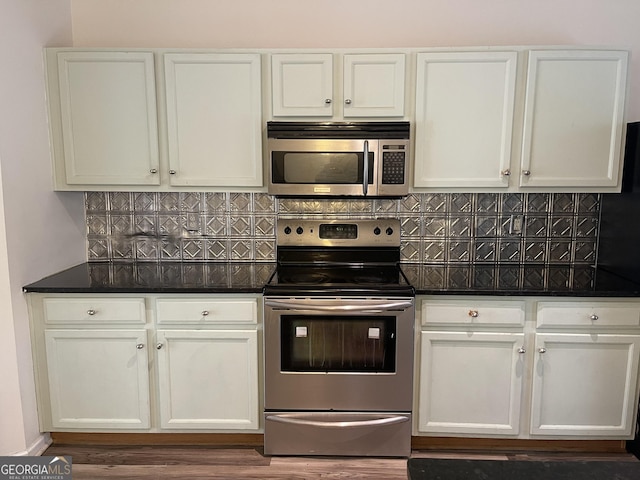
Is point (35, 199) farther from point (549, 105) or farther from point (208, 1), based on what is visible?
point (549, 105)

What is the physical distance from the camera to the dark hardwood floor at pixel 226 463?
6.86 ft

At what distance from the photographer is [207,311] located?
84.0 inches

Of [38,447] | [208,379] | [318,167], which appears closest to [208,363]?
[208,379]

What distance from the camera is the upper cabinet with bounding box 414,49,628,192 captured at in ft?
7.22

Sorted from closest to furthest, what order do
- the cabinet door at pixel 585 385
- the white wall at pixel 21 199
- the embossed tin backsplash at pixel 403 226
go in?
the white wall at pixel 21 199, the cabinet door at pixel 585 385, the embossed tin backsplash at pixel 403 226

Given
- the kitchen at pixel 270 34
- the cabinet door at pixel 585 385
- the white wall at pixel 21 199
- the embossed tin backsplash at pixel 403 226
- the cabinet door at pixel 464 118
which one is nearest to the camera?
the white wall at pixel 21 199

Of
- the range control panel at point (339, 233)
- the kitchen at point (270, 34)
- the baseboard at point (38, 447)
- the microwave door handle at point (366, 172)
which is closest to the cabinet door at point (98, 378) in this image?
the baseboard at point (38, 447)

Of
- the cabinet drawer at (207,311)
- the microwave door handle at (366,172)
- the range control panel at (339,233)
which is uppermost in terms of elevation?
the microwave door handle at (366,172)

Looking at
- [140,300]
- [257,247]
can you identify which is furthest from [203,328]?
[257,247]

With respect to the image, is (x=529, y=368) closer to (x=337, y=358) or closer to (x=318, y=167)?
(x=337, y=358)

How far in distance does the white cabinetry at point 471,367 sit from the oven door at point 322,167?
712mm

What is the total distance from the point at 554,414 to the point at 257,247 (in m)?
1.84

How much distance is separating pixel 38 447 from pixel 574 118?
127 inches

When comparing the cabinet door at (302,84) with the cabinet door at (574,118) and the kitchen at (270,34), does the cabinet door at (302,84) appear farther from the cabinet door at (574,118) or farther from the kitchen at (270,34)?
the cabinet door at (574,118)
